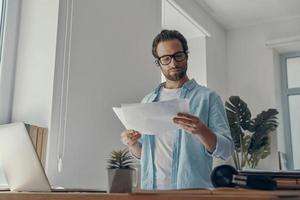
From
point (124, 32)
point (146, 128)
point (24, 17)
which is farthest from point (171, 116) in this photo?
point (124, 32)

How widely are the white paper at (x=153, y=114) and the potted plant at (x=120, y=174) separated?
0.27 m

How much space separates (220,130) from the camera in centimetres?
144

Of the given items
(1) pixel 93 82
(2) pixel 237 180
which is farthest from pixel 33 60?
(2) pixel 237 180

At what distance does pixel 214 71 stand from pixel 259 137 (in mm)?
847

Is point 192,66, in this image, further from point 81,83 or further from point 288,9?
point 81,83

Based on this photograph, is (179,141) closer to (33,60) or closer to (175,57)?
(175,57)

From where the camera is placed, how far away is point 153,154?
61.1 inches

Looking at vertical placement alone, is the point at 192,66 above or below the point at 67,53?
above

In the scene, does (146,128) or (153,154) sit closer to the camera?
(146,128)

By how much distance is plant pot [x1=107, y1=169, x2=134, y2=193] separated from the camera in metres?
0.81

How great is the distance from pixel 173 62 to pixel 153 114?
43 centimetres

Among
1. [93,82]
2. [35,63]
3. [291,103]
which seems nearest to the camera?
[35,63]

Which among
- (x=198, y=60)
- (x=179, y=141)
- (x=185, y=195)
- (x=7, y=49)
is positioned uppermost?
(x=198, y=60)

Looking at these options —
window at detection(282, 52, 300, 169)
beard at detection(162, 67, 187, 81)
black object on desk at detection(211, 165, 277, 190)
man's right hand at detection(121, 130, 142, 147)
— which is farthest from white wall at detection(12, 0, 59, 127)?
→ window at detection(282, 52, 300, 169)
